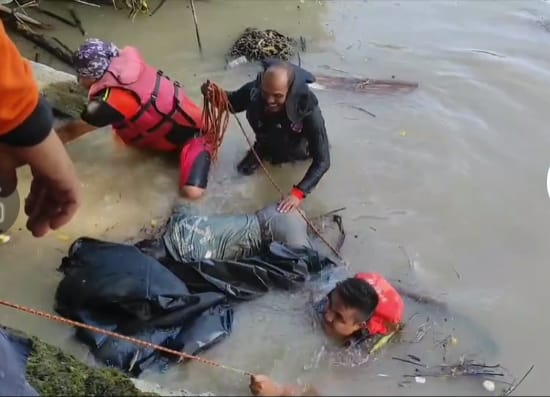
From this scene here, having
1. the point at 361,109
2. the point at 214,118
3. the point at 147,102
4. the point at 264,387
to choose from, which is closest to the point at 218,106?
the point at 214,118

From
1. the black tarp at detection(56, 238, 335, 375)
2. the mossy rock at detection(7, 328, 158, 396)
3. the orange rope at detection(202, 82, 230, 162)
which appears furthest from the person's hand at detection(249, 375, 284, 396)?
the orange rope at detection(202, 82, 230, 162)

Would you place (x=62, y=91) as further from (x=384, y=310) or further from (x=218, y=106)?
(x=384, y=310)

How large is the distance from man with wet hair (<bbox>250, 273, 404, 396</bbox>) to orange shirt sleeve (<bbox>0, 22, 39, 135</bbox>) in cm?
193

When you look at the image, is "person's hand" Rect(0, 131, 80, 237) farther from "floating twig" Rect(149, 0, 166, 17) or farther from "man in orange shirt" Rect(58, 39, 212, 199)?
"floating twig" Rect(149, 0, 166, 17)

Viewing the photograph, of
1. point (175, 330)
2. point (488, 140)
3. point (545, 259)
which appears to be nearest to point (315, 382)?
point (175, 330)

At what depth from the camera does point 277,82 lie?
13.8 feet

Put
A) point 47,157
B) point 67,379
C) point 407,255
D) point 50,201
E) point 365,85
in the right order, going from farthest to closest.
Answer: point 365,85, point 407,255, point 67,379, point 50,201, point 47,157

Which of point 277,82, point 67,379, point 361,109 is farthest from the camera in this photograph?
point 361,109

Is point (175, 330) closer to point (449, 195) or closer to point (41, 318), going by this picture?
point (41, 318)

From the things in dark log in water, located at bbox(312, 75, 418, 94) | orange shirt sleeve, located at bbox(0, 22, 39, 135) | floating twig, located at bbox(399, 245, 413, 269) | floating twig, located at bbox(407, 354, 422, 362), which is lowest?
floating twig, located at bbox(399, 245, 413, 269)

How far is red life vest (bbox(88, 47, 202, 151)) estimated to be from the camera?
4.51 meters

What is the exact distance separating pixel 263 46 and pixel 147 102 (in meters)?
1.82

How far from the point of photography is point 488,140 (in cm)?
536

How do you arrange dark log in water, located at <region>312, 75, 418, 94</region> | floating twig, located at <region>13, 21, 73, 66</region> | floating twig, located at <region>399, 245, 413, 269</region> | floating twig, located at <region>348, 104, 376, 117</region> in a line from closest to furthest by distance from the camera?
floating twig, located at <region>399, 245, 413, 269</region> < floating twig, located at <region>348, 104, 376, 117</region> < dark log in water, located at <region>312, 75, 418, 94</region> < floating twig, located at <region>13, 21, 73, 66</region>
